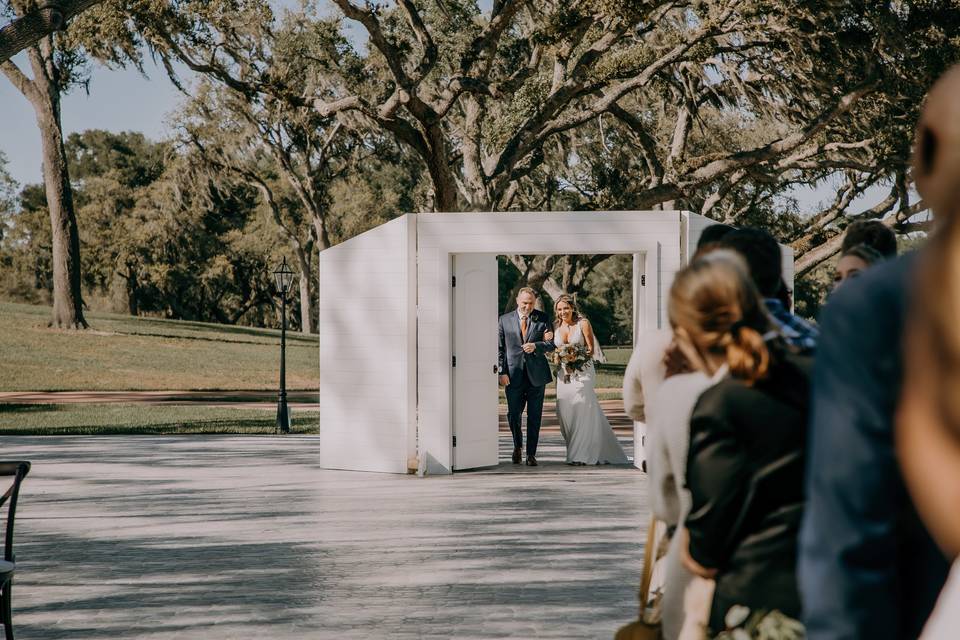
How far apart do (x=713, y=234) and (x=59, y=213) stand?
125ft

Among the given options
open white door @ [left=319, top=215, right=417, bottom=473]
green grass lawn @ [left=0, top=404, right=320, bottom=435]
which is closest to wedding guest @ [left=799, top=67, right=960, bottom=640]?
open white door @ [left=319, top=215, right=417, bottom=473]

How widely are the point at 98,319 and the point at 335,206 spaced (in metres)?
10.1

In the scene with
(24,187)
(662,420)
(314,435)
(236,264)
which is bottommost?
(314,435)

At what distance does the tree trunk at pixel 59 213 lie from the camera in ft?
124

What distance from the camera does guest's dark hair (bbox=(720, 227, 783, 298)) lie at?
350 cm

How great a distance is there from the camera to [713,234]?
12.4 ft

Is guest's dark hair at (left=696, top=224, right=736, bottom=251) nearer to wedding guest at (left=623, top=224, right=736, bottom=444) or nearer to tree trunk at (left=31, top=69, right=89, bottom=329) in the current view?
wedding guest at (left=623, top=224, right=736, bottom=444)

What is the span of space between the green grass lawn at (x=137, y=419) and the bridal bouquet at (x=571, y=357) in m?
7.94

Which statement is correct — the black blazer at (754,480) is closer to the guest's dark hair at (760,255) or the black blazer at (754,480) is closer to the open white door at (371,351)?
the guest's dark hair at (760,255)

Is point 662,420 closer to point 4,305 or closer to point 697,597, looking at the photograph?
point 697,597

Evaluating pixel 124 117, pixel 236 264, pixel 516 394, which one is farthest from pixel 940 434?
pixel 124 117

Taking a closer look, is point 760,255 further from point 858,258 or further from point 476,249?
point 476,249

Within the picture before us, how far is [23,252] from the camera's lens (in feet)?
188

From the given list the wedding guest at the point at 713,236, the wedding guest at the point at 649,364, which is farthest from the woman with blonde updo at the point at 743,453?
the wedding guest at the point at 649,364
